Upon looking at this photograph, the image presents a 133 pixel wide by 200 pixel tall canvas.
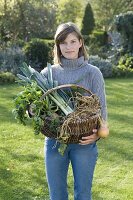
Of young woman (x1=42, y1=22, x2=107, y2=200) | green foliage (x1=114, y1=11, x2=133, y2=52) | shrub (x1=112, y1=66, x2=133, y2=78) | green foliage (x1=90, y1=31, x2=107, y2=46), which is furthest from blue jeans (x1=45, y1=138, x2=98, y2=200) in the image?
green foliage (x1=90, y1=31, x2=107, y2=46)

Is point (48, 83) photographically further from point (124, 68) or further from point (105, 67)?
point (124, 68)

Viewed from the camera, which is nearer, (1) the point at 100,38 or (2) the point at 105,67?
(2) the point at 105,67

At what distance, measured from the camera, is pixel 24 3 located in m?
20.0

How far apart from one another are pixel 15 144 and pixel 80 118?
3663mm

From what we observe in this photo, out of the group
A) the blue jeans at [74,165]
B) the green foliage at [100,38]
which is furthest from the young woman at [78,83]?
the green foliage at [100,38]

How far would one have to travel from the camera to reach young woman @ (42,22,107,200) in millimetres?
2988

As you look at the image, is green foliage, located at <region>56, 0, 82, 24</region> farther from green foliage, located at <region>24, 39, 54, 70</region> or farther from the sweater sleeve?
the sweater sleeve

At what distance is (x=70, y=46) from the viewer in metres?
3.02

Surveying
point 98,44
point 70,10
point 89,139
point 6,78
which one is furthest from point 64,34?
point 70,10

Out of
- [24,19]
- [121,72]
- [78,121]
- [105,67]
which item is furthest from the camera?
[24,19]

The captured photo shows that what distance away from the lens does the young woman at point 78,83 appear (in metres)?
2.99

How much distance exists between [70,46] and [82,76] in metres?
0.23

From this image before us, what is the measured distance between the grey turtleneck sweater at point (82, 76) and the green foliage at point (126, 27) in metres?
13.5

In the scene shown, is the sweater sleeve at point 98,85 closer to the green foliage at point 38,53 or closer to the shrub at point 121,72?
the green foliage at point 38,53
